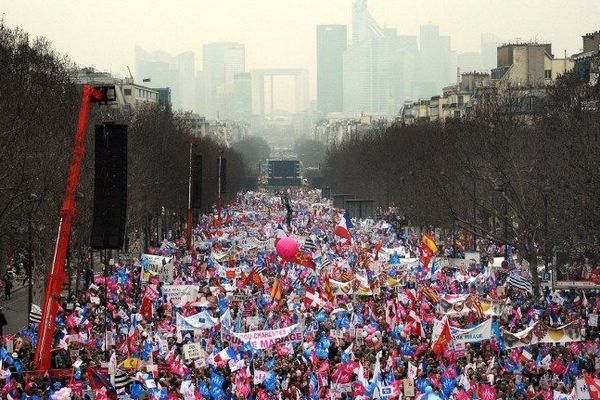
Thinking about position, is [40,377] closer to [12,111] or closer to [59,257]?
[59,257]

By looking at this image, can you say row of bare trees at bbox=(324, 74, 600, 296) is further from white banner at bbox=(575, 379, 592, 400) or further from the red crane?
the red crane

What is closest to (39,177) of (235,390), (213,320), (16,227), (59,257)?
(16,227)

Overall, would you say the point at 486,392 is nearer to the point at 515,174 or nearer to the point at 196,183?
the point at 515,174

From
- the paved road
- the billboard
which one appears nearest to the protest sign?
the paved road

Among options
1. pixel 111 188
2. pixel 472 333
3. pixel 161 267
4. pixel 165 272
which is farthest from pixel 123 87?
pixel 472 333

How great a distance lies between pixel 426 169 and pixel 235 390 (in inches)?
2276

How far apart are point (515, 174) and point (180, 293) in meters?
26.0

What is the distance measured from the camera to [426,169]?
83.6m

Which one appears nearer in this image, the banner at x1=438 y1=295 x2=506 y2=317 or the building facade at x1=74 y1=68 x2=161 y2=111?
the banner at x1=438 y1=295 x2=506 y2=317

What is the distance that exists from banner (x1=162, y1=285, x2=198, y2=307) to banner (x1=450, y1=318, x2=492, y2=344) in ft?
35.9

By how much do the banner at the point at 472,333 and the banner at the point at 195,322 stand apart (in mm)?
6744

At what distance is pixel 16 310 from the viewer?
46562 millimetres

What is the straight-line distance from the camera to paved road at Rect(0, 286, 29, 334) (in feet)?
138

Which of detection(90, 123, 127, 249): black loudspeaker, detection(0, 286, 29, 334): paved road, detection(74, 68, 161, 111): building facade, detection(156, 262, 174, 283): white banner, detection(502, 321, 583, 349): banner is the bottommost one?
detection(0, 286, 29, 334): paved road
